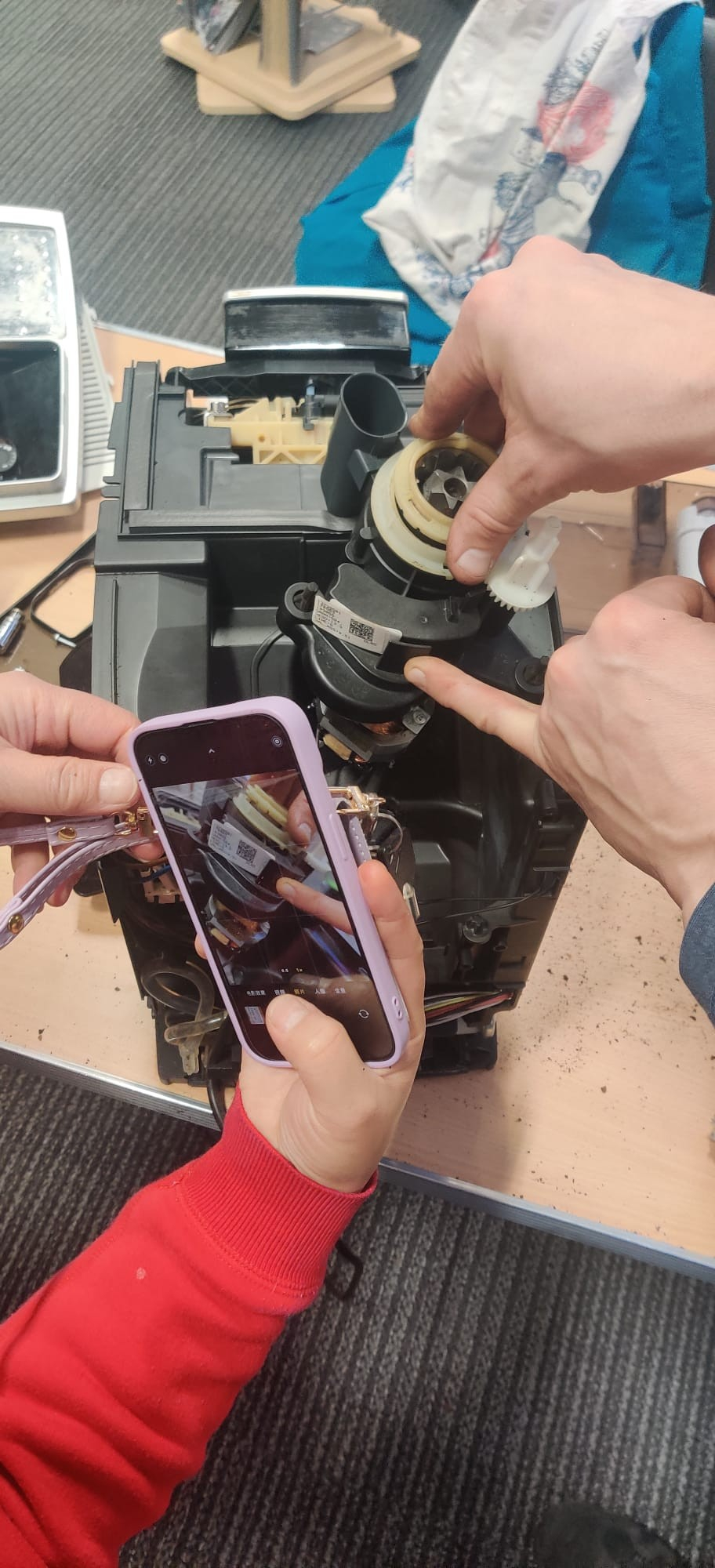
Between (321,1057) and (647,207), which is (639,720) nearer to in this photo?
(321,1057)

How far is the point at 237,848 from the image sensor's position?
487 millimetres

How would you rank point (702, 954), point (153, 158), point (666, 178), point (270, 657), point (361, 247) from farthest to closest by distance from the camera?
point (153, 158)
point (361, 247)
point (666, 178)
point (270, 657)
point (702, 954)

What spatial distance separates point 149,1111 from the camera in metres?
1.14

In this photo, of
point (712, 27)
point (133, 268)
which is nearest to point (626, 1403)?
point (712, 27)

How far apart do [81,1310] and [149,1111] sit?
63 centimetres

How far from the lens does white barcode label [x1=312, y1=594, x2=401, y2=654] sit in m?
0.51

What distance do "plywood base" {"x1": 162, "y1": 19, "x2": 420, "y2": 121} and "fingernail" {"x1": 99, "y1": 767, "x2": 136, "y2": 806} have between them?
208cm

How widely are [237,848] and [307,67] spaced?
7.36ft

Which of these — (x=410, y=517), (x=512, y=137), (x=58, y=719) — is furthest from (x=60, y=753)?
(x=512, y=137)

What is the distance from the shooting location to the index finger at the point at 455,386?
0.54 metres

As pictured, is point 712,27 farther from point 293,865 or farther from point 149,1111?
point 149,1111

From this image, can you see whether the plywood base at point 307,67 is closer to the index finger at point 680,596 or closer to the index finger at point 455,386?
the index finger at point 455,386

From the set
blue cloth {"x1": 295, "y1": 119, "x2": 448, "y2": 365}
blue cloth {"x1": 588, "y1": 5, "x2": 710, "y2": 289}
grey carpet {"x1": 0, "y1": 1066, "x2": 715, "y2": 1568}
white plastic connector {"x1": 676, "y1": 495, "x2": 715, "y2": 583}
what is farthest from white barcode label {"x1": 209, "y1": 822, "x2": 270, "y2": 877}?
blue cloth {"x1": 588, "y1": 5, "x2": 710, "y2": 289}

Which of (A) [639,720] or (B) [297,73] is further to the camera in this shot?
(B) [297,73]
